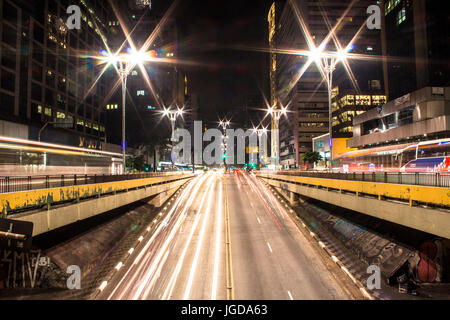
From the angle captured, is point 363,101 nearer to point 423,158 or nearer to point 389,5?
point 389,5

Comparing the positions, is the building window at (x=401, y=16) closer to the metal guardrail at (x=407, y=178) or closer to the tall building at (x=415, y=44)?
the tall building at (x=415, y=44)

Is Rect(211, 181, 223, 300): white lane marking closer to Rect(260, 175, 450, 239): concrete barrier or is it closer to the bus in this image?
Rect(260, 175, 450, 239): concrete barrier

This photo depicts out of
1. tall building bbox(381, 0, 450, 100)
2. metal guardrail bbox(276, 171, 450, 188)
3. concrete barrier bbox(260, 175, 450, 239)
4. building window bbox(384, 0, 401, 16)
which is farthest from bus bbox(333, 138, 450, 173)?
building window bbox(384, 0, 401, 16)

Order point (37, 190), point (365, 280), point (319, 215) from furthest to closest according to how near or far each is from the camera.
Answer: point (319, 215)
point (365, 280)
point (37, 190)

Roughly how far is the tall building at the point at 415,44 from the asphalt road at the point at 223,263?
59.5 metres

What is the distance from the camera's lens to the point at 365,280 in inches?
569

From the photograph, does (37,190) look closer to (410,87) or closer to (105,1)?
(410,87)

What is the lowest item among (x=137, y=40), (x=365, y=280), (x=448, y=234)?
(x=365, y=280)

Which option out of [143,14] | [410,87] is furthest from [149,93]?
[410,87]

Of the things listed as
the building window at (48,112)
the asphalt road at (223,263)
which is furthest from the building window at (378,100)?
the building window at (48,112)

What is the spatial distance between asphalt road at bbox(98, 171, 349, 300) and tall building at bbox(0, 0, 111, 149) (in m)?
31.8

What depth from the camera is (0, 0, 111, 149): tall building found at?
49.0 meters

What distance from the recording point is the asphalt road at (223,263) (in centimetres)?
1344
